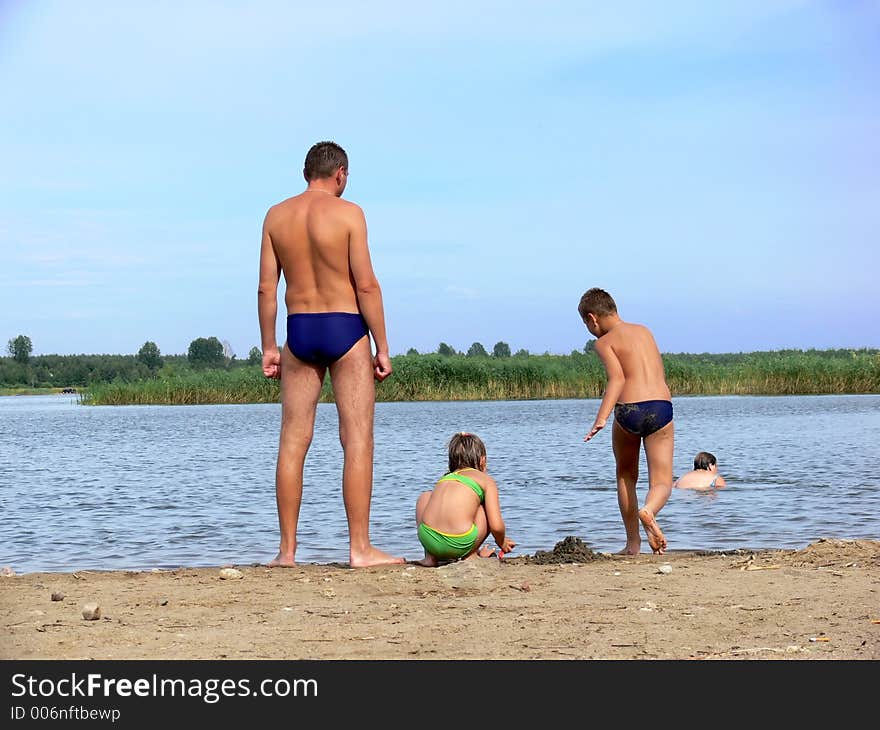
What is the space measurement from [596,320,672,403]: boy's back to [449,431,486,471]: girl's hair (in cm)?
115

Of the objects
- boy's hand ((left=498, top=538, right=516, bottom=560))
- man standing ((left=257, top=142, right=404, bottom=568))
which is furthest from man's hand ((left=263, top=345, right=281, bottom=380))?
boy's hand ((left=498, top=538, right=516, bottom=560))

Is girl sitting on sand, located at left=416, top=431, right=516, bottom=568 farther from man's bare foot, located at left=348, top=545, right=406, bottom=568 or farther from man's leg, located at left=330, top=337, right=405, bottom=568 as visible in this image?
man's leg, located at left=330, top=337, right=405, bottom=568

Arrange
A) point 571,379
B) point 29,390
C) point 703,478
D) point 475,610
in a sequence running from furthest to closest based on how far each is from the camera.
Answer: point 29,390 → point 571,379 → point 703,478 → point 475,610

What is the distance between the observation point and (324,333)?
6.50 m

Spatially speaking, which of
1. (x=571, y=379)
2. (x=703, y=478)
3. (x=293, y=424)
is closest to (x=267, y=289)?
(x=293, y=424)

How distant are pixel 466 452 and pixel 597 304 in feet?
5.11

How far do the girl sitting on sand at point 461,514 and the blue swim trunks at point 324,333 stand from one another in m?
Answer: 1.03

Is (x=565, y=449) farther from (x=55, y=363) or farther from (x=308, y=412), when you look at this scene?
(x=55, y=363)

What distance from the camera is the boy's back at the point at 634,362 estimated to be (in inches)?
291

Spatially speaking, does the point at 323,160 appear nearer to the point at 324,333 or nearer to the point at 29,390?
the point at 324,333

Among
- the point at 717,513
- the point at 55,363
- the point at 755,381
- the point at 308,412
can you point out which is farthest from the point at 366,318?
the point at 55,363

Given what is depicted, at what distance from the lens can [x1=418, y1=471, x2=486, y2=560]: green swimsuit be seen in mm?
6617

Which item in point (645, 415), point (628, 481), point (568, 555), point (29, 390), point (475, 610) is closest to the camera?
point (475, 610)
